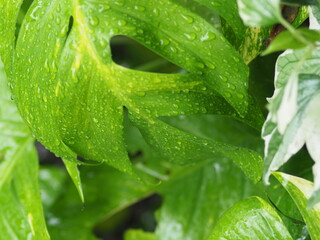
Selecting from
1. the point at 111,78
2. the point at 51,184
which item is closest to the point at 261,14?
the point at 111,78

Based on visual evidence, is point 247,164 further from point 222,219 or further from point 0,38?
point 0,38

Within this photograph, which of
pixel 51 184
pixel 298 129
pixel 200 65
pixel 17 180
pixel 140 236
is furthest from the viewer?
pixel 51 184

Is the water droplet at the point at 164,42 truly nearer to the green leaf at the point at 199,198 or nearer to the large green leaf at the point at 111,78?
the large green leaf at the point at 111,78

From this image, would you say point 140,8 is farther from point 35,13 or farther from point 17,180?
point 17,180

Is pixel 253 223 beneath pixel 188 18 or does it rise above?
beneath

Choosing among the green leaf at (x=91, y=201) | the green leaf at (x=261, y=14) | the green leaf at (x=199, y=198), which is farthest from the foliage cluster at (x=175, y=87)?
the green leaf at (x=91, y=201)

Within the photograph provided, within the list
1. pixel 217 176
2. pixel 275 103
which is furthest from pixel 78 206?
pixel 275 103

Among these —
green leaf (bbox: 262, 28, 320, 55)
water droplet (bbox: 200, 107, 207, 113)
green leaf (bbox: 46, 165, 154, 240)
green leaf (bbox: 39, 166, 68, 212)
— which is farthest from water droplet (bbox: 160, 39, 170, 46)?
green leaf (bbox: 39, 166, 68, 212)
